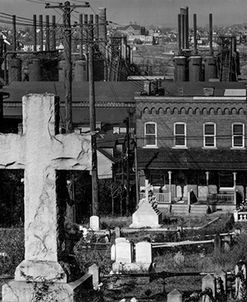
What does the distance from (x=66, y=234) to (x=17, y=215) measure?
22.1m

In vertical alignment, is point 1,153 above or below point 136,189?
above

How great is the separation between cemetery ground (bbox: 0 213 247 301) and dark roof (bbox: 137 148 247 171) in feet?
56.0

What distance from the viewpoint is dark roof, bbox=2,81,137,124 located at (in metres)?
57.5

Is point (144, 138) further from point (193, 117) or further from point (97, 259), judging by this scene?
point (97, 259)

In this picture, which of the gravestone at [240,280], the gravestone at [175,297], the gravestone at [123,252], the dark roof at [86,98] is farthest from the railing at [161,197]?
the gravestone at [175,297]

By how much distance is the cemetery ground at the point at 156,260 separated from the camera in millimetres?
13281

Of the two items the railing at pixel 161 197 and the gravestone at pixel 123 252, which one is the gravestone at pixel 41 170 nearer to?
the gravestone at pixel 123 252

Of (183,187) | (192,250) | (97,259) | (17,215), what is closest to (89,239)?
(192,250)

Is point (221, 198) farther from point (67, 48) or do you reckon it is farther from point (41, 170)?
point (41, 170)

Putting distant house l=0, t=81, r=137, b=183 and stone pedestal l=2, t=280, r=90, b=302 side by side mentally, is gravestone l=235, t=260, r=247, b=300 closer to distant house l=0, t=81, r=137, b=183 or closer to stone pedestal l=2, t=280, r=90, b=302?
stone pedestal l=2, t=280, r=90, b=302

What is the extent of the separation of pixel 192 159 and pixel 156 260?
25399 millimetres

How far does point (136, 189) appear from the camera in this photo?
4097 cm

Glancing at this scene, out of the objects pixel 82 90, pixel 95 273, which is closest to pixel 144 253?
pixel 95 273

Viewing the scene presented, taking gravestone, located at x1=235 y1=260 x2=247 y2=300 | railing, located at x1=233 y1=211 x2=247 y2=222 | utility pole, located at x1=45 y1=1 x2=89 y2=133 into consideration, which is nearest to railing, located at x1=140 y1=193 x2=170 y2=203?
utility pole, located at x1=45 y1=1 x2=89 y2=133
